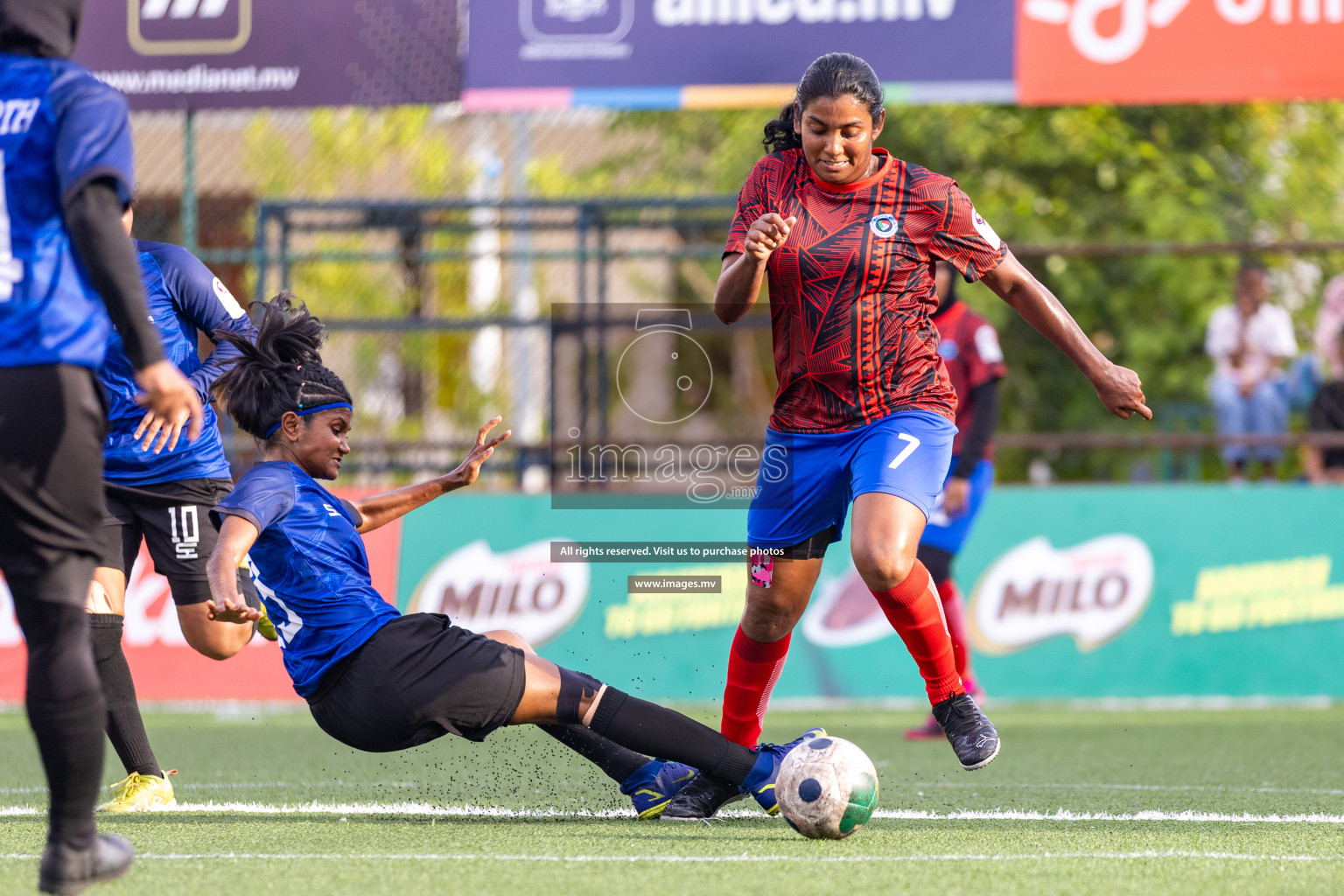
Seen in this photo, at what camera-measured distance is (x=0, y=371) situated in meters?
3.34

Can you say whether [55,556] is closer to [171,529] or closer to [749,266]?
Result: [171,529]

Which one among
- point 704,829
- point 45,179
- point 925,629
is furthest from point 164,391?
point 925,629

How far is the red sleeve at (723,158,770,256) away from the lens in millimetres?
4914

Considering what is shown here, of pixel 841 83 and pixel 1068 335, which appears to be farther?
pixel 1068 335

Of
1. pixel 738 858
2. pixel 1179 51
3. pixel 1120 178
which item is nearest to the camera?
pixel 738 858

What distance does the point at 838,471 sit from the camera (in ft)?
16.1

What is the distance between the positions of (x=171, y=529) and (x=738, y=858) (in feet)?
7.67

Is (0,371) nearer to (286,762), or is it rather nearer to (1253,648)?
(286,762)

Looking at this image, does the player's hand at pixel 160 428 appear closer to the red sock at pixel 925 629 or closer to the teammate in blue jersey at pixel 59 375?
the teammate in blue jersey at pixel 59 375

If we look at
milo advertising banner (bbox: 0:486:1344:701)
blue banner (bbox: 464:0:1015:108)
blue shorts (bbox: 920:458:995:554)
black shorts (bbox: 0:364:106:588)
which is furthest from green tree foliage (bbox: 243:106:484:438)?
black shorts (bbox: 0:364:106:588)

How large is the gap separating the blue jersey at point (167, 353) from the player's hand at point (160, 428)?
41mm

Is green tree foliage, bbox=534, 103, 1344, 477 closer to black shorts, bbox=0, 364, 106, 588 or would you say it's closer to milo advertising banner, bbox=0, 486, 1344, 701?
milo advertising banner, bbox=0, 486, 1344, 701

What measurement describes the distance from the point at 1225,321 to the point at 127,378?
7.83m

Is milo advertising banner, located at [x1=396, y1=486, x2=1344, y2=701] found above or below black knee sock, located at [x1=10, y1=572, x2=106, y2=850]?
below
